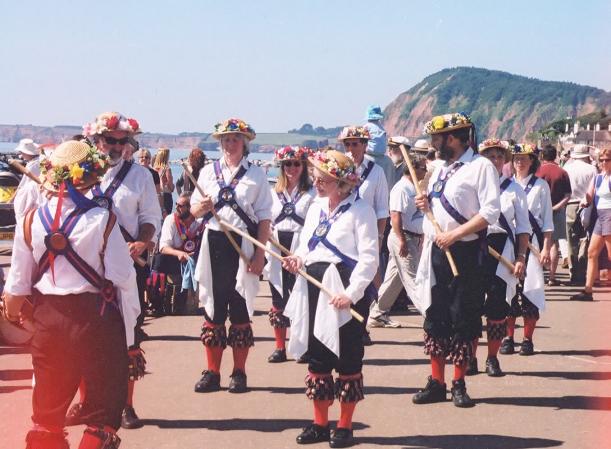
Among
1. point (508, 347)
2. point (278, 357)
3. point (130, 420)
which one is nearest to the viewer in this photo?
point (130, 420)

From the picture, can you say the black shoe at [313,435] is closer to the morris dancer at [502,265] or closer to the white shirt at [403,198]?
the morris dancer at [502,265]

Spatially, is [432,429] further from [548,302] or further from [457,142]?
[548,302]

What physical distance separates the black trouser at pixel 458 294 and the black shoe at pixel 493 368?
3.61ft

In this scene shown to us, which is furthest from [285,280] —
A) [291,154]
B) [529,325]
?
[529,325]

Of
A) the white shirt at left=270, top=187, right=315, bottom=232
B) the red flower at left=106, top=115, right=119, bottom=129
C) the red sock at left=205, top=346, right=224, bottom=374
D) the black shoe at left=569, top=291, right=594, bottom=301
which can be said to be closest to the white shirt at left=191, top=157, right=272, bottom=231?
the red sock at left=205, top=346, right=224, bottom=374

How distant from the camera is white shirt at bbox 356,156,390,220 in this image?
31.5 feet

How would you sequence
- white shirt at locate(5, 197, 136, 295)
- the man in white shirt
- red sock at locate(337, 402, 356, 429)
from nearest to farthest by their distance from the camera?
white shirt at locate(5, 197, 136, 295) → red sock at locate(337, 402, 356, 429) → the man in white shirt

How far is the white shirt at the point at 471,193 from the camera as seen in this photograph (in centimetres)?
714

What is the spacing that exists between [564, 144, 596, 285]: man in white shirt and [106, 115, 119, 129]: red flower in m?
10.1

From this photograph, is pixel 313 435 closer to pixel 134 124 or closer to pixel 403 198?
pixel 134 124

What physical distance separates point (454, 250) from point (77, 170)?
3.11 metres

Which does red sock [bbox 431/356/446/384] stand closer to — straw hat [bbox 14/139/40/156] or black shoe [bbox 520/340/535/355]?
black shoe [bbox 520/340/535/355]

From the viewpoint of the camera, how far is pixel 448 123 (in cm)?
736

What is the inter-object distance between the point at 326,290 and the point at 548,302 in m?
7.42
